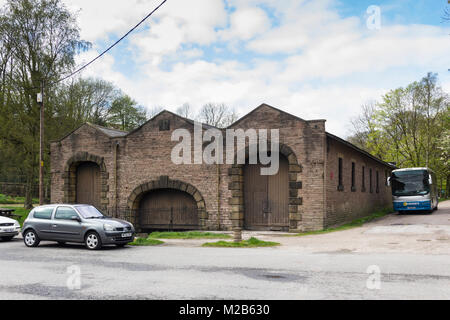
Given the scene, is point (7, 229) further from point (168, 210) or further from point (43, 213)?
point (168, 210)

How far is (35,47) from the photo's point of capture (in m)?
32.2

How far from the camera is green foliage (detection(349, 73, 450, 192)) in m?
46.1

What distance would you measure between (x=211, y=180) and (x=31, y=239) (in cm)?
880

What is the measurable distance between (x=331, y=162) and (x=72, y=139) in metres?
15.1

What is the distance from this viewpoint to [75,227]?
1469 cm

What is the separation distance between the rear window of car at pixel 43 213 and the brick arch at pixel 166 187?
776 centimetres

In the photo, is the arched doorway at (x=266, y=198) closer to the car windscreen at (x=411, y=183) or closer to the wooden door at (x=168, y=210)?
the wooden door at (x=168, y=210)

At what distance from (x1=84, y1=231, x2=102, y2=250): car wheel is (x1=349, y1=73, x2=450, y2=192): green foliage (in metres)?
39.0

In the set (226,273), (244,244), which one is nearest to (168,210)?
(244,244)

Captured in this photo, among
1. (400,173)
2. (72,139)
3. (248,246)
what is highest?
(72,139)

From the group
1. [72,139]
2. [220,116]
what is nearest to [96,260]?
[72,139]

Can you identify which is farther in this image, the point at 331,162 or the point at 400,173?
the point at 400,173

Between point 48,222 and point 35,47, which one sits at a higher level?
point 35,47
